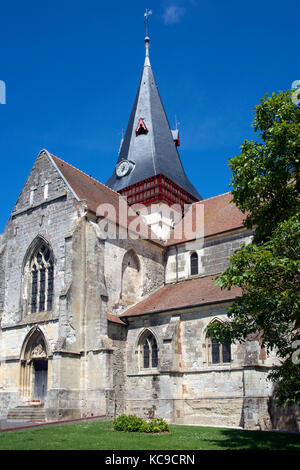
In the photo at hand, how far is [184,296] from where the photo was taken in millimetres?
22656

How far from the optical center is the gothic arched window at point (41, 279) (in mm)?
23375

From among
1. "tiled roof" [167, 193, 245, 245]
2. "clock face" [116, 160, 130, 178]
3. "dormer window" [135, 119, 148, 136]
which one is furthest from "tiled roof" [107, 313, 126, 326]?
"dormer window" [135, 119, 148, 136]

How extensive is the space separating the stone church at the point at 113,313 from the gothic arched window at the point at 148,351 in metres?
0.05

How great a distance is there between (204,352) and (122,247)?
6.96 meters

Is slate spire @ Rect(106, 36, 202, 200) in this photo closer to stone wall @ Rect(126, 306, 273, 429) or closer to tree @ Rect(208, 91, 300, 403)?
stone wall @ Rect(126, 306, 273, 429)

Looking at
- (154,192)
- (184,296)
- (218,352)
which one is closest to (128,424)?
(218,352)

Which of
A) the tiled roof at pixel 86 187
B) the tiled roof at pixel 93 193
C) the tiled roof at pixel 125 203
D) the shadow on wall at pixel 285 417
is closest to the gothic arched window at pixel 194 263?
the tiled roof at pixel 125 203

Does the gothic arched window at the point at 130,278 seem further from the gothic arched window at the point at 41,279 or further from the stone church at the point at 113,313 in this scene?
the gothic arched window at the point at 41,279

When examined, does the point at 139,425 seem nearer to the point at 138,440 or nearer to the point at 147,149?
the point at 138,440

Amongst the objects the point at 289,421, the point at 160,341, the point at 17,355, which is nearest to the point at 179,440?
the point at 289,421

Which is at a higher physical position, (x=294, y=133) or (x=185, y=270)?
(x=294, y=133)

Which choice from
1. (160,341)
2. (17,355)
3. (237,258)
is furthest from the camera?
(17,355)
